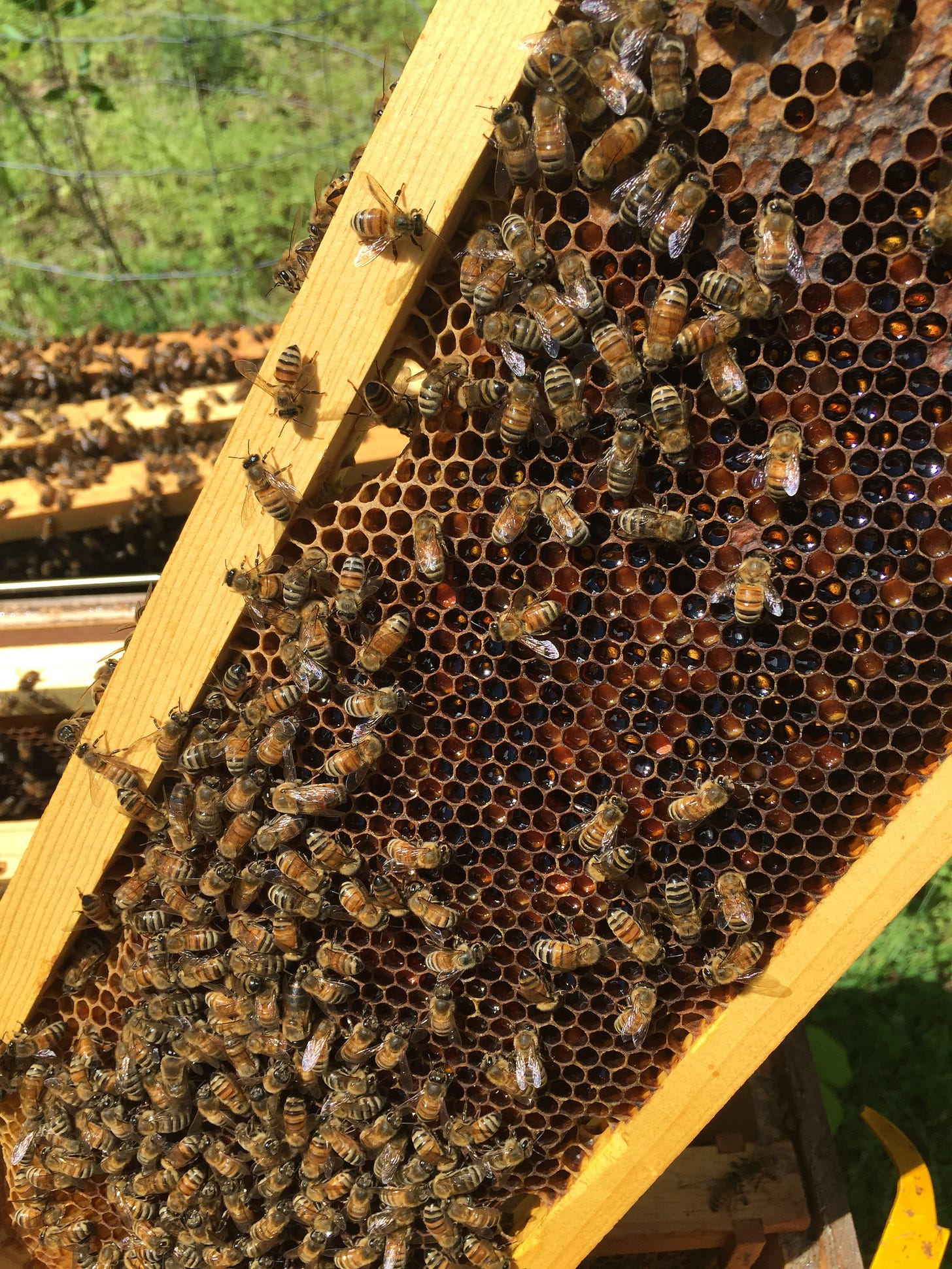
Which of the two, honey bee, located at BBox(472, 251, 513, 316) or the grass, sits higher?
honey bee, located at BBox(472, 251, 513, 316)

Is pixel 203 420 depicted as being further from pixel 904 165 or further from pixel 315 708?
pixel 904 165

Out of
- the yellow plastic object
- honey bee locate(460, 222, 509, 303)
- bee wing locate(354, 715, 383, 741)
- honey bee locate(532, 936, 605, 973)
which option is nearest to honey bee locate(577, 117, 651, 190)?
honey bee locate(460, 222, 509, 303)

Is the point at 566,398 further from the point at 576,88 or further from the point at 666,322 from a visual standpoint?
the point at 576,88

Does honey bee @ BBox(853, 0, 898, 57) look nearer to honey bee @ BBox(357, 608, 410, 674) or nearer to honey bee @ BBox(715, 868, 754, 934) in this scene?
honey bee @ BBox(357, 608, 410, 674)

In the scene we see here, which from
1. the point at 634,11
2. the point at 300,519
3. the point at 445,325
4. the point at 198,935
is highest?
the point at 634,11

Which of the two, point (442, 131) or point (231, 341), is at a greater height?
point (442, 131)

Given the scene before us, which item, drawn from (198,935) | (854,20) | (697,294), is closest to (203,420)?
(198,935)
